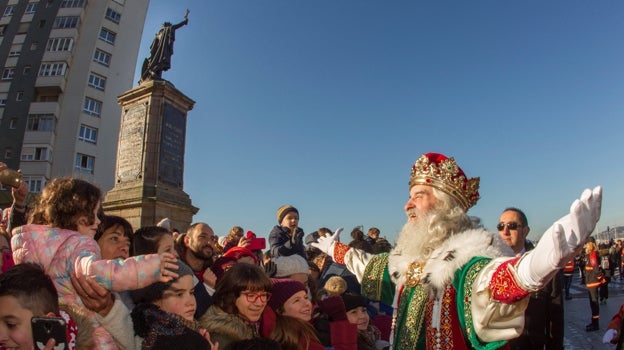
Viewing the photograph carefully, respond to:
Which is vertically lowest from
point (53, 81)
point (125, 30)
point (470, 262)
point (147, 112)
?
point (470, 262)

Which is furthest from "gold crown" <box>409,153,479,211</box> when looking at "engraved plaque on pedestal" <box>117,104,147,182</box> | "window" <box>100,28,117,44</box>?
"window" <box>100,28,117,44</box>

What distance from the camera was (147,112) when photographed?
11633 mm

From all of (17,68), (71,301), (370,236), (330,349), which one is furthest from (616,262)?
(17,68)

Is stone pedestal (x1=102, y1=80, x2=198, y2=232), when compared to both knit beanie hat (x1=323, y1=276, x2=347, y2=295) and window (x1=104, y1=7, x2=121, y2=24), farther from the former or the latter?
window (x1=104, y1=7, x2=121, y2=24)

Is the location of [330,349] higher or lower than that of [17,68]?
lower

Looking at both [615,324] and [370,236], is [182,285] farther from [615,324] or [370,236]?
[370,236]

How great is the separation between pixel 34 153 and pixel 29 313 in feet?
142

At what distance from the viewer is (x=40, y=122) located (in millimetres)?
38125

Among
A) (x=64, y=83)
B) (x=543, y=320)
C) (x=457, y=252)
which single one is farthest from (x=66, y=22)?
(x=457, y=252)

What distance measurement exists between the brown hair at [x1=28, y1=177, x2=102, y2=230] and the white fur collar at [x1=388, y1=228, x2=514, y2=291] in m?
2.12

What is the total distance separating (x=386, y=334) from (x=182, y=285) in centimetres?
305

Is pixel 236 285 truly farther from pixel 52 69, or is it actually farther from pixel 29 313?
pixel 52 69

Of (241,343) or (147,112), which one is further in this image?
(147,112)

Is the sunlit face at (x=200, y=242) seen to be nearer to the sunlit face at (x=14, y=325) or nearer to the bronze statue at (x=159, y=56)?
the sunlit face at (x=14, y=325)
